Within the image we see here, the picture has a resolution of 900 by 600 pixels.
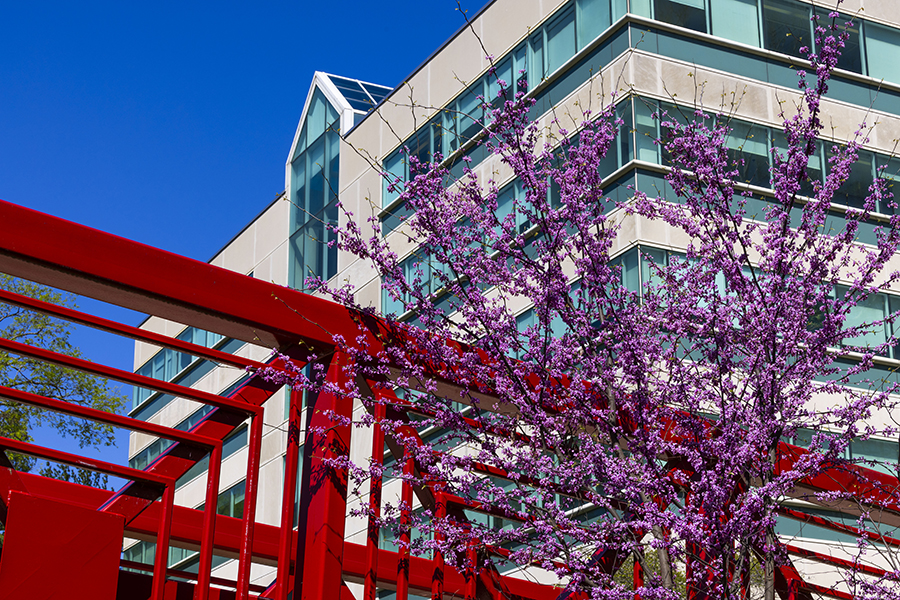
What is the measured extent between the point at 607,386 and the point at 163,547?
2.79 m

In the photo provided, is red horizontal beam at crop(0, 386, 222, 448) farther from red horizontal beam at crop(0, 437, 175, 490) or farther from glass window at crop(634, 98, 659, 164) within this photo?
glass window at crop(634, 98, 659, 164)

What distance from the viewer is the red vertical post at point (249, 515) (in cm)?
443

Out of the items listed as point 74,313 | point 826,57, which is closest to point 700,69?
point 826,57

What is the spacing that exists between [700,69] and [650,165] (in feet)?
11.7

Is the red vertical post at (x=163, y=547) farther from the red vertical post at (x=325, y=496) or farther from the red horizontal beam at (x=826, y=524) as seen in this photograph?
the red horizontal beam at (x=826, y=524)

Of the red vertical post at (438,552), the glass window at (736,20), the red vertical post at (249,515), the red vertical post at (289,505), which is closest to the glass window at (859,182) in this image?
the glass window at (736,20)

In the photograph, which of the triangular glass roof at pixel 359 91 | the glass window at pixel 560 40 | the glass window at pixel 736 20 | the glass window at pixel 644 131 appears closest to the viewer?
the glass window at pixel 644 131

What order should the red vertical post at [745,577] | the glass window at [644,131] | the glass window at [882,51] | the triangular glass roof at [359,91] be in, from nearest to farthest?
1. the red vertical post at [745,577]
2. the glass window at [644,131]
3. the glass window at [882,51]
4. the triangular glass roof at [359,91]

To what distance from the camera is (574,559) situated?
208 inches

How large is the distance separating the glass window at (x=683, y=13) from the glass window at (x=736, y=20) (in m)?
0.30

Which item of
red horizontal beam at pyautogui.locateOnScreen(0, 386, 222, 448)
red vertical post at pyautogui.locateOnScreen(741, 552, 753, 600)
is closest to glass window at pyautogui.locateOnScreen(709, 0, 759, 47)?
red vertical post at pyautogui.locateOnScreen(741, 552, 753, 600)

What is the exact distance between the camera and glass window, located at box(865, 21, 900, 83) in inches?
Result: 1110

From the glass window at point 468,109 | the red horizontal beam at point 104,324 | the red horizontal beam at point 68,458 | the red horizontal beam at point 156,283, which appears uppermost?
the glass window at point 468,109

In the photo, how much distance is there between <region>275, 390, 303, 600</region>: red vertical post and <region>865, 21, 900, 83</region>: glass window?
26.8 metres
